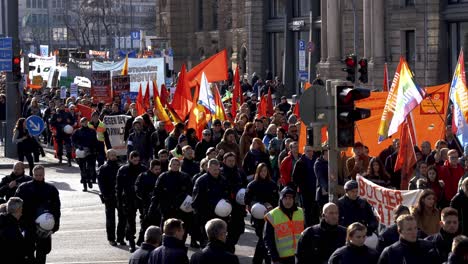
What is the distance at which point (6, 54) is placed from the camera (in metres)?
35.1

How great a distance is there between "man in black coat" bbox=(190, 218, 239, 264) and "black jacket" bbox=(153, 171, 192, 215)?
6.87m

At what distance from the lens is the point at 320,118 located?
15.9 metres

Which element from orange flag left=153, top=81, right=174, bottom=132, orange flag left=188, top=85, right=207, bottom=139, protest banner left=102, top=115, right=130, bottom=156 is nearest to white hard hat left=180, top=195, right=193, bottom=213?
orange flag left=188, top=85, right=207, bottom=139

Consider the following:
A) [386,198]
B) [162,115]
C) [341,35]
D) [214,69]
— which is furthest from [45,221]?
[341,35]

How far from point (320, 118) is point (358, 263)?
172 inches

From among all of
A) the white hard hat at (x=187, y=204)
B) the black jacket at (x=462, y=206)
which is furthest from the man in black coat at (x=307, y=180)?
the black jacket at (x=462, y=206)

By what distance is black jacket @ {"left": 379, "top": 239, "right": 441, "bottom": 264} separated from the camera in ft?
38.0

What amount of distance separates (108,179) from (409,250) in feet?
30.0

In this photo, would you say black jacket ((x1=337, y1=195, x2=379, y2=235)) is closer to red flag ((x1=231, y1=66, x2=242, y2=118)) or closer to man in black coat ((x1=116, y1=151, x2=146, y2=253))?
man in black coat ((x1=116, y1=151, x2=146, y2=253))

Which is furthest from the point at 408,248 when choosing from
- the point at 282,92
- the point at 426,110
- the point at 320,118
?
the point at 282,92

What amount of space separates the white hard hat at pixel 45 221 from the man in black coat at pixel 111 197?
348 centimetres

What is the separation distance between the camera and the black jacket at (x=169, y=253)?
11602mm

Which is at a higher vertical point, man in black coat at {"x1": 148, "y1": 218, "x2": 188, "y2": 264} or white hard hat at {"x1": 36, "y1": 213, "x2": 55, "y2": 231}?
man in black coat at {"x1": 148, "y1": 218, "x2": 188, "y2": 264}

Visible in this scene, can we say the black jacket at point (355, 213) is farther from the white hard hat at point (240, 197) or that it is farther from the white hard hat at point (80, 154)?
the white hard hat at point (80, 154)
